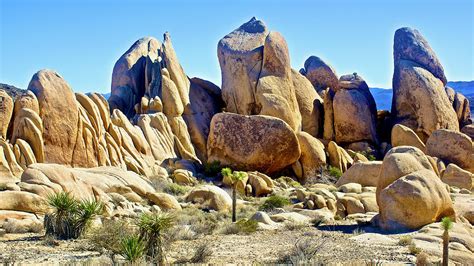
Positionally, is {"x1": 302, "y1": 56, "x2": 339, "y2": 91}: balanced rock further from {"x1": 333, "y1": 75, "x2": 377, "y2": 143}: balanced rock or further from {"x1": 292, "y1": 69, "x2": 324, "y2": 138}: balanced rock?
{"x1": 333, "y1": 75, "x2": 377, "y2": 143}: balanced rock

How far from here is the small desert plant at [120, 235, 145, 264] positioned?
1323 centimetres

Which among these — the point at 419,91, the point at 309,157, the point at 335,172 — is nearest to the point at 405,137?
the point at 419,91

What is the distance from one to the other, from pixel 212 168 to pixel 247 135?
3400 millimetres

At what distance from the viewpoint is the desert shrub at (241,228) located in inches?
838

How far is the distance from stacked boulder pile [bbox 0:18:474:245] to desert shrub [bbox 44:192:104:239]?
292 centimetres

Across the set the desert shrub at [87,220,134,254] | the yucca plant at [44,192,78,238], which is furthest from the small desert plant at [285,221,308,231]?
the yucca plant at [44,192,78,238]

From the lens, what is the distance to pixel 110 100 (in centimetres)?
4934

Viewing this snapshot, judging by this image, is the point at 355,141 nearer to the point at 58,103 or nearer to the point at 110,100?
the point at 110,100

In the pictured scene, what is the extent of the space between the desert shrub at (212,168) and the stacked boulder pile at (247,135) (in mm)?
778

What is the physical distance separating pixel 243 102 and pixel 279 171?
794 cm

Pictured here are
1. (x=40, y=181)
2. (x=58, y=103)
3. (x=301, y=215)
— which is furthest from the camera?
(x=58, y=103)

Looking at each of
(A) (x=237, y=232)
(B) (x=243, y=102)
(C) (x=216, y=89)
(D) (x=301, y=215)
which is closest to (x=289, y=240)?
(A) (x=237, y=232)

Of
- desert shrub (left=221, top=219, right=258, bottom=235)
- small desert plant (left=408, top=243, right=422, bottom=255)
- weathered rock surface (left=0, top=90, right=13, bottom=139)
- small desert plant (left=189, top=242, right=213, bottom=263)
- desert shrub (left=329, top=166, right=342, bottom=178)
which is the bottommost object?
small desert plant (left=408, top=243, right=422, bottom=255)

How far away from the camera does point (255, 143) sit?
42.2m
